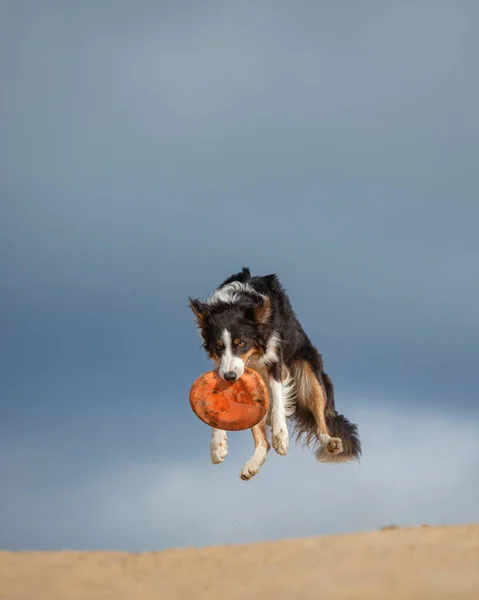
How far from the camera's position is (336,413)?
1383 centimetres

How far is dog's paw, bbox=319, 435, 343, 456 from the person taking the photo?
12.5 m

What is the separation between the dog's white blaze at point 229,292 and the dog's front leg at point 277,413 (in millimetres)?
1155

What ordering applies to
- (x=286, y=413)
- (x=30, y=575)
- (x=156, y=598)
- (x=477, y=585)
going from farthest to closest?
1. (x=286, y=413)
2. (x=30, y=575)
3. (x=156, y=598)
4. (x=477, y=585)

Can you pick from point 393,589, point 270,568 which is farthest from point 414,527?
point 393,589

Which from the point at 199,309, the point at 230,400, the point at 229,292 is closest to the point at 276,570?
the point at 230,400

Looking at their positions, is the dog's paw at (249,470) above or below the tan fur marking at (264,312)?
below

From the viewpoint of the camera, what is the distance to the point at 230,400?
1198cm

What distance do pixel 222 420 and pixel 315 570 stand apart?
4215 mm

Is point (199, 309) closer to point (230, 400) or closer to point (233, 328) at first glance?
point (233, 328)

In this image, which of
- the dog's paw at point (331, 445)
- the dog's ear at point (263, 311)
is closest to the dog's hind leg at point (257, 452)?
the dog's paw at point (331, 445)

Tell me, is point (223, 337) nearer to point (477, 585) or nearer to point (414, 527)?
point (414, 527)

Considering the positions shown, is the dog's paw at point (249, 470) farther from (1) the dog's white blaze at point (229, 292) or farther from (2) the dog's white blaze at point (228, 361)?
(1) the dog's white blaze at point (229, 292)

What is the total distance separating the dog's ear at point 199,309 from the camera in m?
12.3

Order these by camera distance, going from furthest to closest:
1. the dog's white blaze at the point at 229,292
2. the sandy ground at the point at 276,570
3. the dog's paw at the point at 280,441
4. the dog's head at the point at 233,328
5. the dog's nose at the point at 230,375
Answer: the dog's white blaze at the point at 229,292
the dog's paw at the point at 280,441
the dog's head at the point at 233,328
the dog's nose at the point at 230,375
the sandy ground at the point at 276,570
